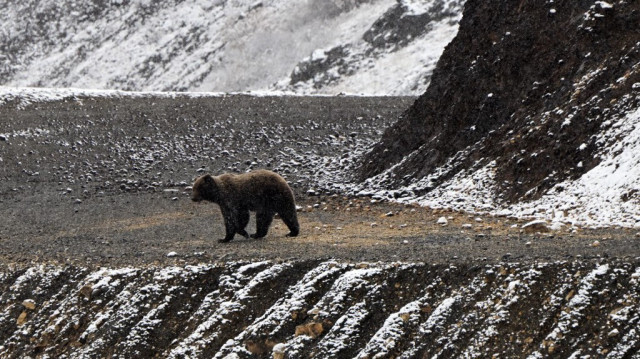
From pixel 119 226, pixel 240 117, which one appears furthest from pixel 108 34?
pixel 119 226

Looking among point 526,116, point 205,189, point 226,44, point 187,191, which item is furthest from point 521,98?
point 226,44

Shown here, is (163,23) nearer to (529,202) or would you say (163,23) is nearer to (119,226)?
(119,226)

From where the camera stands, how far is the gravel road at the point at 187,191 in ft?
39.0

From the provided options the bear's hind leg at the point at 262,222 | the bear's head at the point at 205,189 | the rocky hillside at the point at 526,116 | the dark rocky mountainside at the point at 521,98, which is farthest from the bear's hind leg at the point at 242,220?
the dark rocky mountainside at the point at 521,98

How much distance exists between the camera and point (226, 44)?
52375 millimetres

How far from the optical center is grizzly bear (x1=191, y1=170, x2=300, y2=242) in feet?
45.3

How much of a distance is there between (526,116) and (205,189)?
24.4 feet

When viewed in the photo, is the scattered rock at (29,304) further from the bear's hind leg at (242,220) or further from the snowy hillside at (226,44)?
the snowy hillside at (226,44)

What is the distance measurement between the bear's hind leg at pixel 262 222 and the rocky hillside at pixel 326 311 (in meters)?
2.87

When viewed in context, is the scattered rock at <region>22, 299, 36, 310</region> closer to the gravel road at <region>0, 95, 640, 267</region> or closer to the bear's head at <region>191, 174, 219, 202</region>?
the gravel road at <region>0, 95, 640, 267</region>

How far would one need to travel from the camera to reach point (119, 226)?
1811cm

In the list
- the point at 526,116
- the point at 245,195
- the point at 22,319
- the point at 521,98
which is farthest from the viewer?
the point at 521,98

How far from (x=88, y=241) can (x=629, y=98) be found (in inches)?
391

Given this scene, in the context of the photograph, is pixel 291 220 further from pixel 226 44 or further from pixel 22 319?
pixel 226 44
